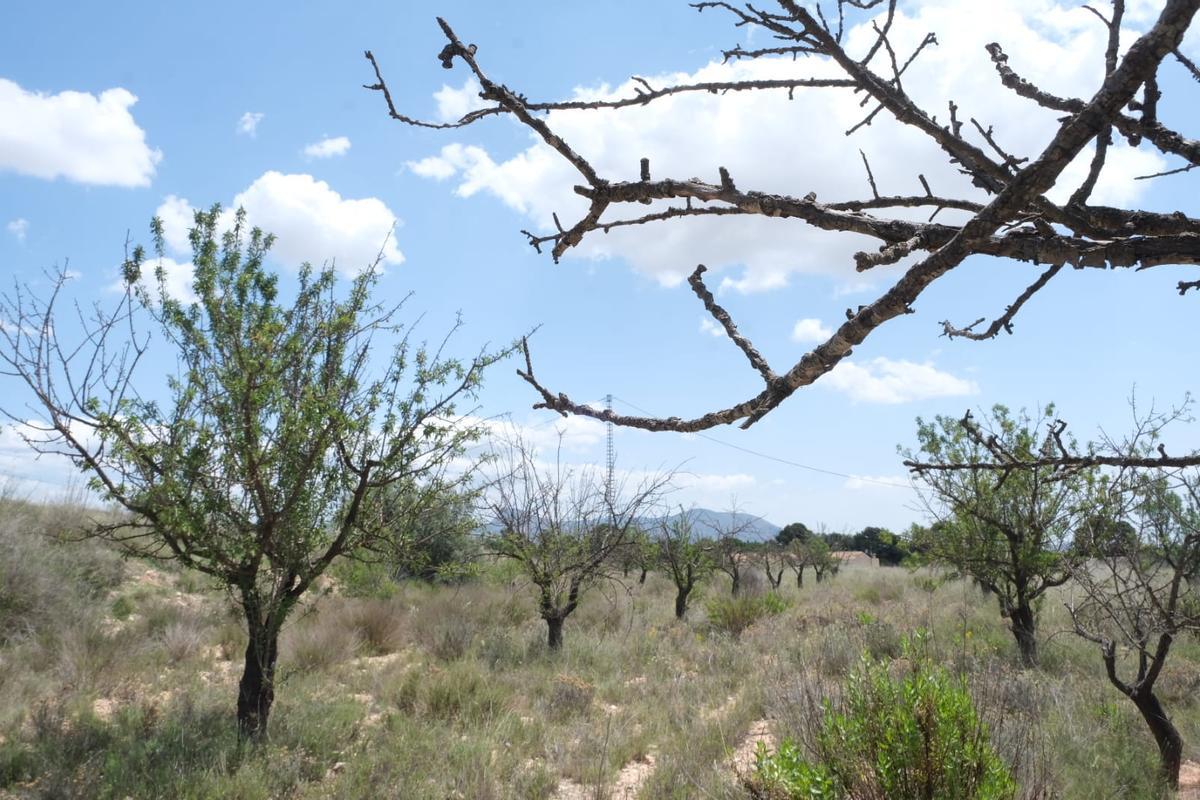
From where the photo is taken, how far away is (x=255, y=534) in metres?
6.82

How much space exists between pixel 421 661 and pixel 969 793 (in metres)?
8.73

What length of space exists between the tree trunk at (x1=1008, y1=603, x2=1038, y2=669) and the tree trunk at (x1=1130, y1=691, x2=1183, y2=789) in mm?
3911

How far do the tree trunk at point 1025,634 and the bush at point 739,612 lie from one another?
4682 millimetres

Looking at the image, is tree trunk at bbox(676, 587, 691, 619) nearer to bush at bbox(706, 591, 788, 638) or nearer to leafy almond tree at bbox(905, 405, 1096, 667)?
bush at bbox(706, 591, 788, 638)

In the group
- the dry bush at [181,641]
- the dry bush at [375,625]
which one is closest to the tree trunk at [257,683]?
the dry bush at [181,641]

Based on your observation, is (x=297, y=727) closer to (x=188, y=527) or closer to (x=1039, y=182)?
(x=188, y=527)

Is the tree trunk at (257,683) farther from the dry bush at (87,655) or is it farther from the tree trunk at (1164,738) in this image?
the tree trunk at (1164,738)

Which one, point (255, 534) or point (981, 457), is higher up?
point (981, 457)

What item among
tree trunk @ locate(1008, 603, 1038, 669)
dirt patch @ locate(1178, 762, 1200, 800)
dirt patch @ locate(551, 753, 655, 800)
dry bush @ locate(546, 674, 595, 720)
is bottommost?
dirt patch @ locate(551, 753, 655, 800)

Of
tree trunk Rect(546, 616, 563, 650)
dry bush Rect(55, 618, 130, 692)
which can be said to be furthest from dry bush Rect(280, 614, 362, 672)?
tree trunk Rect(546, 616, 563, 650)

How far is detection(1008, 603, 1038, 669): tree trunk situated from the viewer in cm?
1030

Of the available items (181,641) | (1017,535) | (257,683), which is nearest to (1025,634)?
(1017,535)

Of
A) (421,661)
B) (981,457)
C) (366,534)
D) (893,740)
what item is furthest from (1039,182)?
(981,457)

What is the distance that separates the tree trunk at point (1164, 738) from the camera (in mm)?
6156
